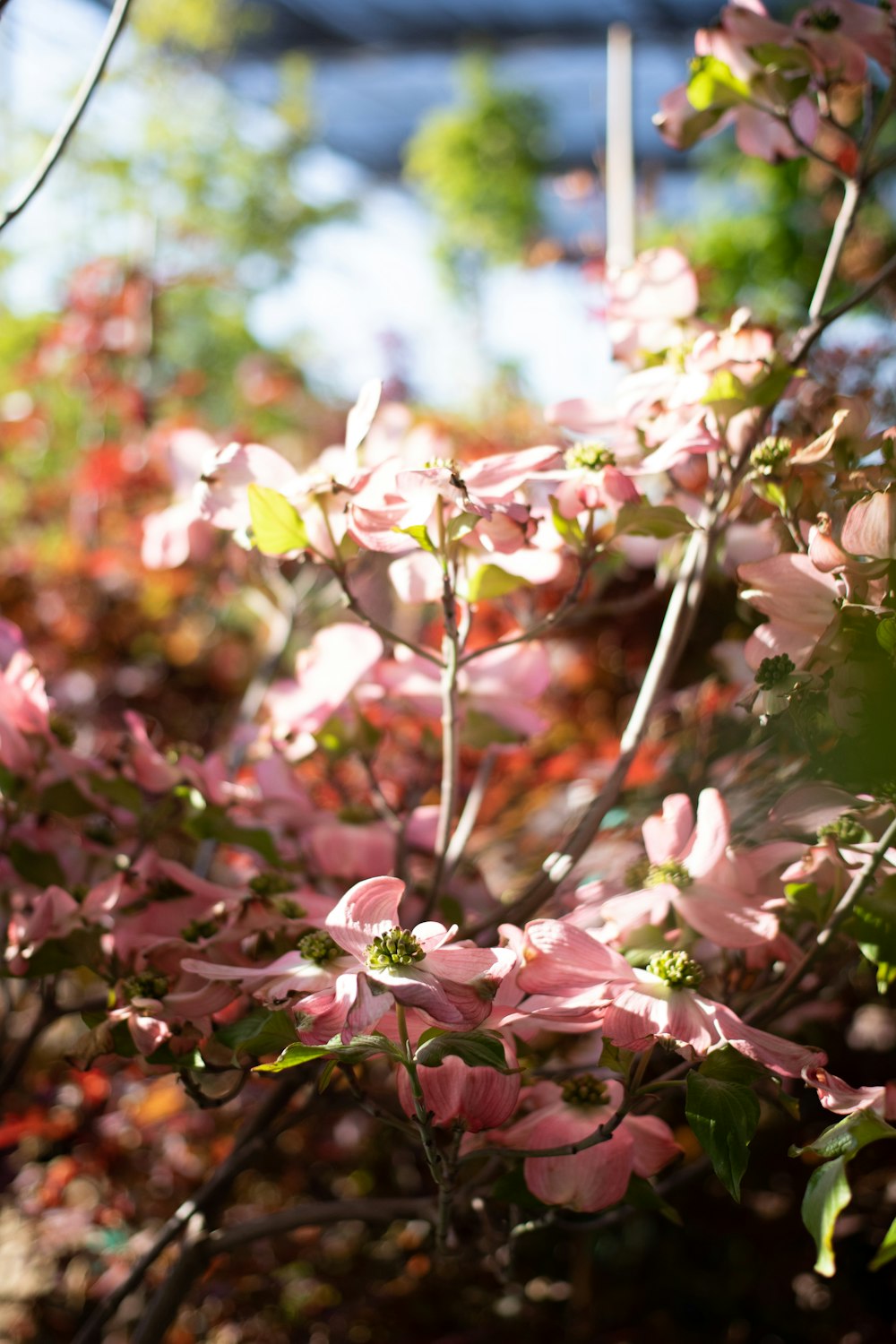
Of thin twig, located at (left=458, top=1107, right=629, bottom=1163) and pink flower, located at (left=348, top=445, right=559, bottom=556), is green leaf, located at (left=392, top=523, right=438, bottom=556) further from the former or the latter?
thin twig, located at (left=458, top=1107, right=629, bottom=1163)

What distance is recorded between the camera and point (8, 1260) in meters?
1.05

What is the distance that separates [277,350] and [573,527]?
611cm

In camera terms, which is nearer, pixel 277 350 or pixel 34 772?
pixel 34 772

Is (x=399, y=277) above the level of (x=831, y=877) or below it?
below

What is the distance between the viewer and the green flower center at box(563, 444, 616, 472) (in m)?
0.49

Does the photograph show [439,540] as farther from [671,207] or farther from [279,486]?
[671,207]

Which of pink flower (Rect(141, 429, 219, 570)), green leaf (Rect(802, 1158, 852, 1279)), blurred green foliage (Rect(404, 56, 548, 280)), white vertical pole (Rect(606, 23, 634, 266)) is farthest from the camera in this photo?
blurred green foliage (Rect(404, 56, 548, 280))

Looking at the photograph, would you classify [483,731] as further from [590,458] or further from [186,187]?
[186,187]

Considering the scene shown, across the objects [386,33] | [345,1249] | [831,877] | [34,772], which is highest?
[831,877]

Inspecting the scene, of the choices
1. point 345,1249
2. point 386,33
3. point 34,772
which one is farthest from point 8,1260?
point 386,33

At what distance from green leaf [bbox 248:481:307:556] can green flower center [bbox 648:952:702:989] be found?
224 mm

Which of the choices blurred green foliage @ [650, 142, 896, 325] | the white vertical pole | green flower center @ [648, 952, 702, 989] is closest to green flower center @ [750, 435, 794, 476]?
green flower center @ [648, 952, 702, 989]

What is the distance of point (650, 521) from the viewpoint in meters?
0.47

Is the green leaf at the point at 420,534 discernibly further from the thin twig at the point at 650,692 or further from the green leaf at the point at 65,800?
the green leaf at the point at 65,800
